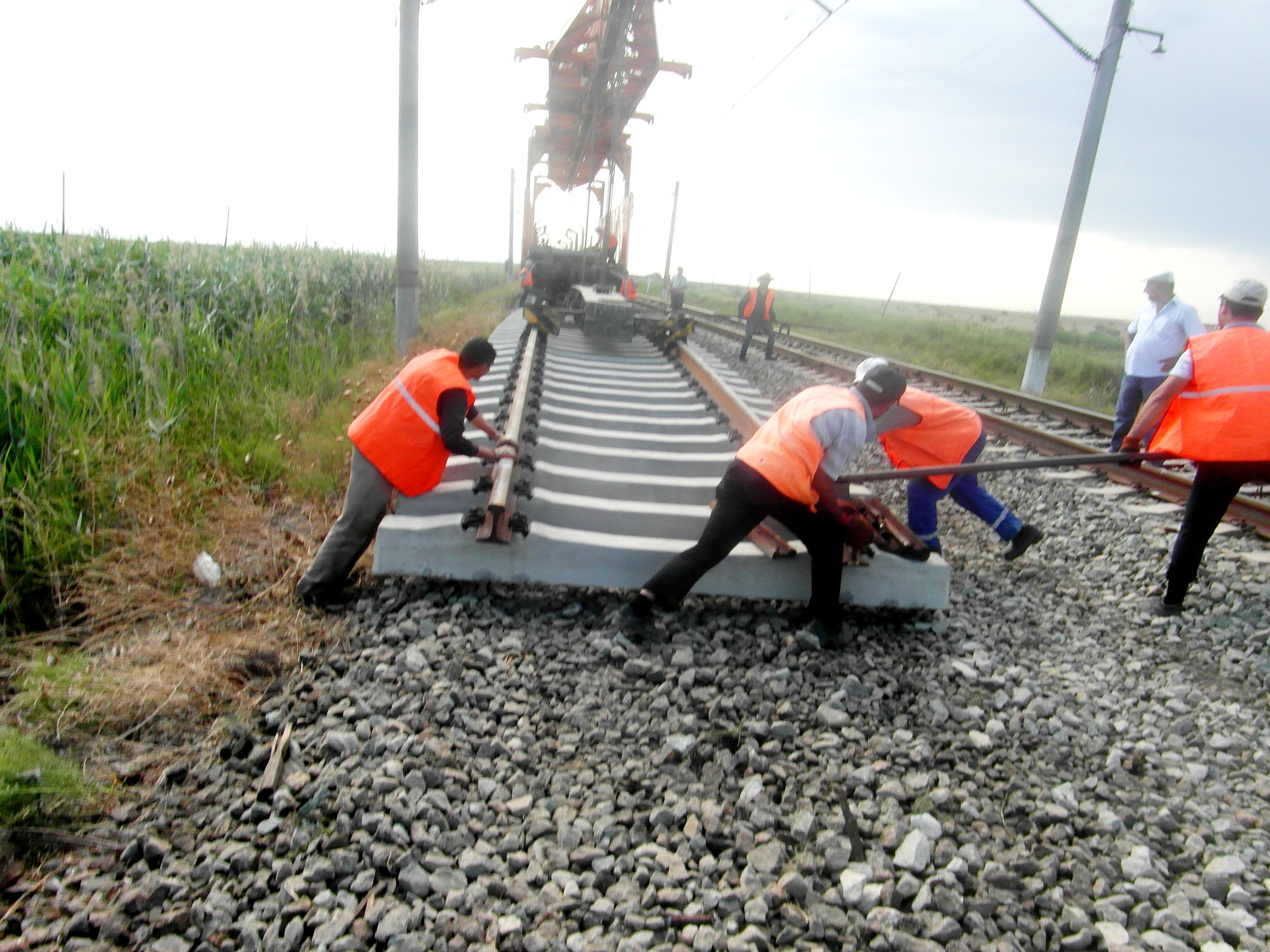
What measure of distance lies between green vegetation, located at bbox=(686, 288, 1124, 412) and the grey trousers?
10304 millimetres

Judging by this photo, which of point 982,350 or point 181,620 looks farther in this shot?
point 982,350

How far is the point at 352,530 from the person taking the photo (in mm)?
3781

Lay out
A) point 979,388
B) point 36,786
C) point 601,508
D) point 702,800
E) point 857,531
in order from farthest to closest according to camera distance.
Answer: point 979,388, point 601,508, point 857,531, point 702,800, point 36,786

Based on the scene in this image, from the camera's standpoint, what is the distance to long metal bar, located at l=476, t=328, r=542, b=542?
3.59 m

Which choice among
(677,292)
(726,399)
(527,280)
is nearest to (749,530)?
(726,399)

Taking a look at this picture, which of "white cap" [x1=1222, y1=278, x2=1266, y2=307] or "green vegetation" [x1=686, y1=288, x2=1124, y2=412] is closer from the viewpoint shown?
"white cap" [x1=1222, y1=278, x2=1266, y2=307]

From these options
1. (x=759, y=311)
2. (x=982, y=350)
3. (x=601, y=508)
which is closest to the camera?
(x=601, y=508)

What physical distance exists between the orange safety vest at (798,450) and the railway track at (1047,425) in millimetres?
3299

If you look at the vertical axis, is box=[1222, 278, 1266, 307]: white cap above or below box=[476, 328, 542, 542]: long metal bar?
above

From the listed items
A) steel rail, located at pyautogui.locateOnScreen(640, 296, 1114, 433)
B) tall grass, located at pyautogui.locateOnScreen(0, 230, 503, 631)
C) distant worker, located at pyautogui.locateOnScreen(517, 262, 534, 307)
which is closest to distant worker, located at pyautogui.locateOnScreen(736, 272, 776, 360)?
steel rail, located at pyautogui.locateOnScreen(640, 296, 1114, 433)

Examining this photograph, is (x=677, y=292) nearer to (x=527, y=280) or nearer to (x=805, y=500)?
(x=527, y=280)

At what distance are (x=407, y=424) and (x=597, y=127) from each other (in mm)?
13873

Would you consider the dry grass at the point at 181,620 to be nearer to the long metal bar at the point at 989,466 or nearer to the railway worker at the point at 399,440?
the railway worker at the point at 399,440

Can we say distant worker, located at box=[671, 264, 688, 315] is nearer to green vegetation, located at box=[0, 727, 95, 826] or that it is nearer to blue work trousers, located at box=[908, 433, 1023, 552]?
blue work trousers, located at box=[908, 433, 1023, 552]
